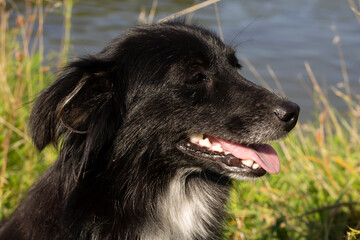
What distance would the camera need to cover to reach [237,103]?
10.1 ft

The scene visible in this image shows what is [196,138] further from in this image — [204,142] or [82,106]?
[82,106]

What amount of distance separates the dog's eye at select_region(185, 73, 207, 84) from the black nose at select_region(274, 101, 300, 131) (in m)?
0.42

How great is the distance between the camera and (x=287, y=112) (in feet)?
10.0

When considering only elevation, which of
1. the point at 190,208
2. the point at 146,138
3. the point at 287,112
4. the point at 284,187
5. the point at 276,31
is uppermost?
the point at 287,112

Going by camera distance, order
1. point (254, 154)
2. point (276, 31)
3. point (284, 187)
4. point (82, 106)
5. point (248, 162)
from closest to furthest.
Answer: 1. point (82, 106)
2. point (248, 162)
3. point (254, 154)
4. point (284, 187)
5. point (276, 31)

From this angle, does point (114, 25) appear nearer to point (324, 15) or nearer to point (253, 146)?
point (324, 15)

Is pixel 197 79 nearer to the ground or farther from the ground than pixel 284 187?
farther from the ground

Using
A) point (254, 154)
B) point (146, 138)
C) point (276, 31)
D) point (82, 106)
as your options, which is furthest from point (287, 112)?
point (276, 31)

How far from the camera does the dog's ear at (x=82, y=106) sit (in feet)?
9.14

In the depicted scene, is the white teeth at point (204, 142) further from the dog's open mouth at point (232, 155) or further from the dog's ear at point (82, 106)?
the dog's ear at point (82, 106)

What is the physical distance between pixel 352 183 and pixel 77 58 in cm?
251

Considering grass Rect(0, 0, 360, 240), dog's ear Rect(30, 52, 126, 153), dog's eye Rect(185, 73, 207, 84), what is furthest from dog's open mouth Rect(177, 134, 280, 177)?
grass Rect(0, 0, 360, 240)

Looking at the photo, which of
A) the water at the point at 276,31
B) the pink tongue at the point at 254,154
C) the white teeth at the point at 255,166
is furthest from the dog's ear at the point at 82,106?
the water at the point at 276,31

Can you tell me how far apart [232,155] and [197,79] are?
1.49ft
